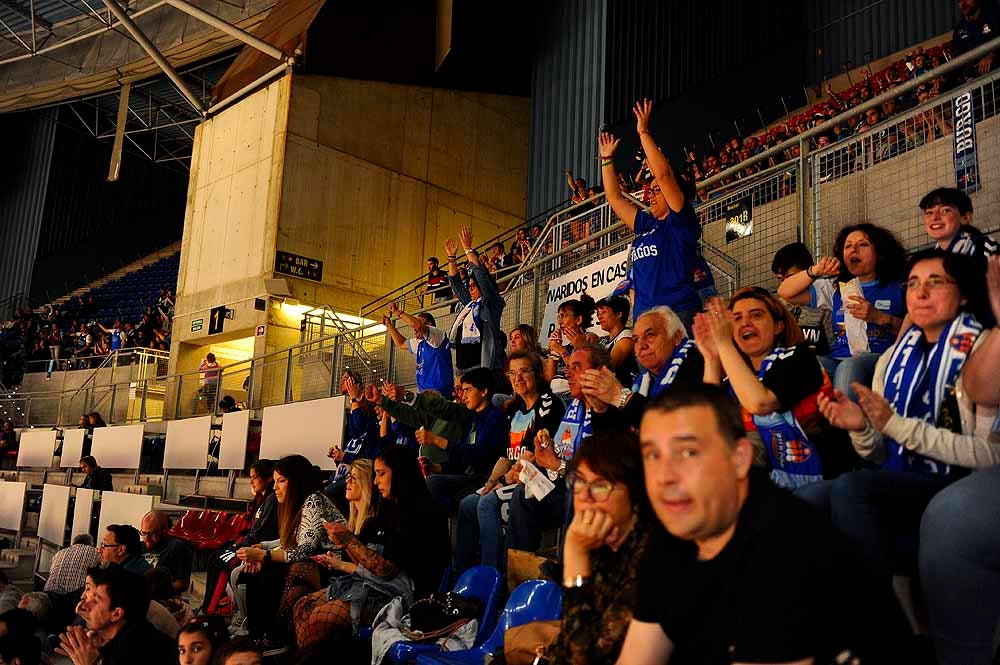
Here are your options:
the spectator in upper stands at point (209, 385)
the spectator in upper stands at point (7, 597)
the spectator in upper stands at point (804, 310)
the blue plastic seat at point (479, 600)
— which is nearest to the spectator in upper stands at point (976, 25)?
the spectator in upper stands at point (804, 310)

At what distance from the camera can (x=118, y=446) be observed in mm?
11609

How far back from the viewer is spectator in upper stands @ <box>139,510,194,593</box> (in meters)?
6.23

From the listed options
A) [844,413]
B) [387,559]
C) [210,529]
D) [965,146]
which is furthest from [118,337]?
[844,413]

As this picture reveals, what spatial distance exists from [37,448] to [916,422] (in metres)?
14.1

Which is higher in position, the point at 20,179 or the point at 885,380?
the point at 20,179

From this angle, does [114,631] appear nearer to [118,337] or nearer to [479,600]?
[479,600]

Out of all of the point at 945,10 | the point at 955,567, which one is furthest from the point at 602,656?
the point at 945,10

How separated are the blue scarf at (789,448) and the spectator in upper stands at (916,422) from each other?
0.17m

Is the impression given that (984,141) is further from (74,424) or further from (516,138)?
(74,424)

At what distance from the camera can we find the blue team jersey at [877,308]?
11.3ft

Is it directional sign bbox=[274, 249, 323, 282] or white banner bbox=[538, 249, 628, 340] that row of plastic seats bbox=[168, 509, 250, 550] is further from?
directional sign bbox=[274, 249, 323, 282]

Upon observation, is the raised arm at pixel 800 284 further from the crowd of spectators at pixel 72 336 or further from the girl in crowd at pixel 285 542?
the crowd of spectators at pixel 72 336

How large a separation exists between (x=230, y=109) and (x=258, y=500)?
1145cm

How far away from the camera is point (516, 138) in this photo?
54.4 feet
